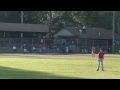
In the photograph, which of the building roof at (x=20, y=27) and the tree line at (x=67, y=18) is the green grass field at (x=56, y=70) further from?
the tree line at (x=67, y=18)

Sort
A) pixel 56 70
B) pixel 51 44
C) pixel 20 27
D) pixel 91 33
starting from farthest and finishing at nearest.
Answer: pixel 91 33
pixel 20 27
pixel 51 44
pixel 56 70

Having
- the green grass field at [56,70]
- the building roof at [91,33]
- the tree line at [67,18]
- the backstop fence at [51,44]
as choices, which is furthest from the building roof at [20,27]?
the green grass field at [56,70]

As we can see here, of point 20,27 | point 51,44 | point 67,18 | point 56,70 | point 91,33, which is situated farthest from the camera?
point 67,18

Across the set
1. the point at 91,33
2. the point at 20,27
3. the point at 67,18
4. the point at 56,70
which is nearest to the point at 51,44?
the point at 20,27

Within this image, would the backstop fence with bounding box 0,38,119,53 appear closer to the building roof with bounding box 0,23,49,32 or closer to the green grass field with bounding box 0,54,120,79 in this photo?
the building roof with bounding box 0,23,49,32

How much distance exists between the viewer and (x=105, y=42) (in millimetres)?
75125

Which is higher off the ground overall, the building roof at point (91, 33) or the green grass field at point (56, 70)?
the building roof at point (91, 33)

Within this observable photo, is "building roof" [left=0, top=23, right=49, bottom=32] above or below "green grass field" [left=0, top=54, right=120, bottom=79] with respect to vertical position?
above

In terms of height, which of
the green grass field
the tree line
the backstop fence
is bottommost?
the green grass field

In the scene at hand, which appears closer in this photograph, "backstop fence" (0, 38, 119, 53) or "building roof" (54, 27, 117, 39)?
"backstop fence" (0, 38, 119, 53)

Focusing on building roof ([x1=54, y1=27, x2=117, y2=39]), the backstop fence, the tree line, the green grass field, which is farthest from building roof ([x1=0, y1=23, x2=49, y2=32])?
the green grass field

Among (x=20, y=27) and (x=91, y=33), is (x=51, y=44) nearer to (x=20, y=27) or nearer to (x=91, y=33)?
(x=20, y=27)
